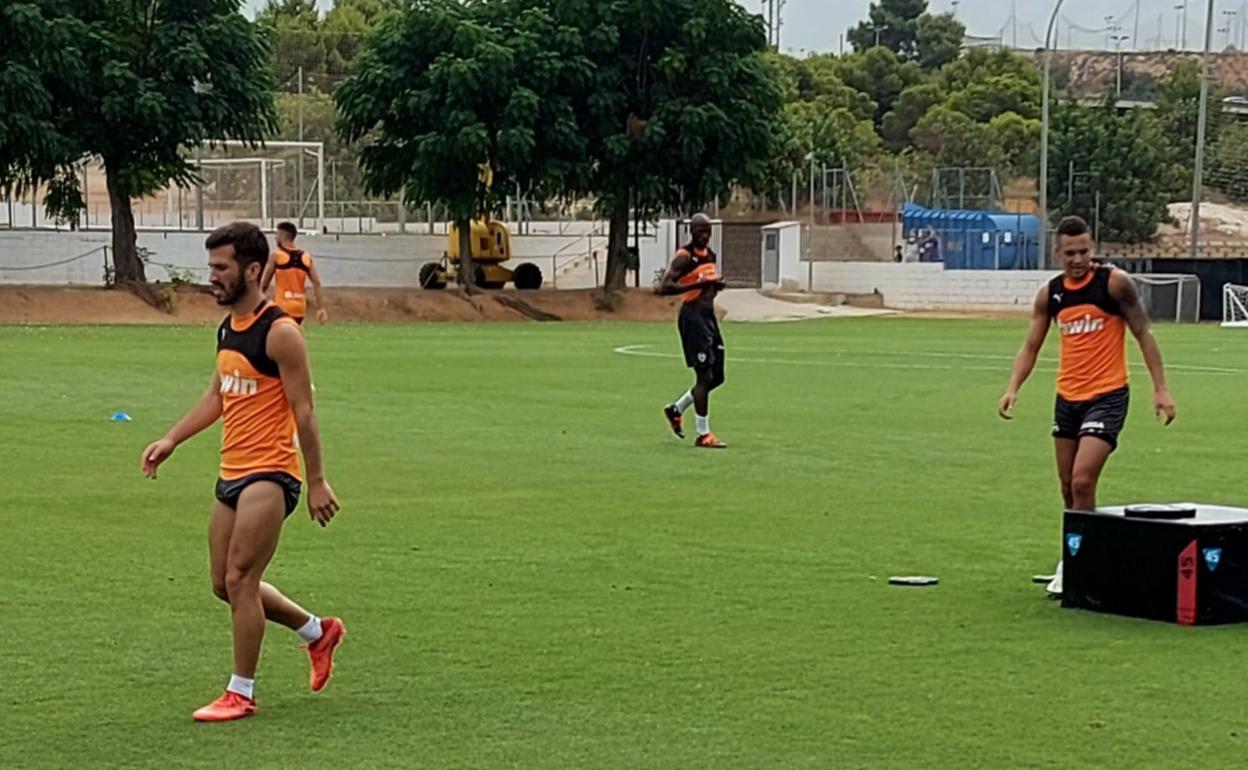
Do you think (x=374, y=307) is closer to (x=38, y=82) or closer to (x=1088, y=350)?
(x=38, y=82)

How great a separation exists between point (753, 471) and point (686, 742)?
9282 millimetres

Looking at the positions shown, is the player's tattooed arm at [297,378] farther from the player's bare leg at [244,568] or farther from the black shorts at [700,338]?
the black shorts at [700,338]

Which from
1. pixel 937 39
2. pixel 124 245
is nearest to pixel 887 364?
pixel 124 245

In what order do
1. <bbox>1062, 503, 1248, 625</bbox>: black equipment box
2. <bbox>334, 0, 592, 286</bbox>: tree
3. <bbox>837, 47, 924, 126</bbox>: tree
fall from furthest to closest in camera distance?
<bbox>837, 47, 924, 126</bbox>: tree → <bbox>334, 0, 592, 286</bbox>: tree → <bbox>1062, 503, 1248, 625</bbox>: black equipment box

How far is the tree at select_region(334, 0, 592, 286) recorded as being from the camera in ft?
171

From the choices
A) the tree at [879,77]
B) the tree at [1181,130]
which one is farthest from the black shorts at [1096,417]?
the tree at [879,77]

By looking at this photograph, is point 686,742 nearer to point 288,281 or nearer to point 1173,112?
point 288,281

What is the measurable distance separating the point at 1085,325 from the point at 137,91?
4084 centimetres

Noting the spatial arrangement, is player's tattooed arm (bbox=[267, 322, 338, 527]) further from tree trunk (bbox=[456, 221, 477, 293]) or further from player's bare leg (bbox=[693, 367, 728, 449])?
tree trunk (bbox=[456, 221, 477, 293])

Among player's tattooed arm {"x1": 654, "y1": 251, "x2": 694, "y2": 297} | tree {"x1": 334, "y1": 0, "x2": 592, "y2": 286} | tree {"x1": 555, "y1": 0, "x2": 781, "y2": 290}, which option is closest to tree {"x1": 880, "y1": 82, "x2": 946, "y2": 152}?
tree {"x1": 555, "y1": 0, "x2": 781, "y2": 290}

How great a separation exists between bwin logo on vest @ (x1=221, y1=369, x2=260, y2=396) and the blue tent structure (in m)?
54.0

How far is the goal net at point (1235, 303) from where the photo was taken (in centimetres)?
5109

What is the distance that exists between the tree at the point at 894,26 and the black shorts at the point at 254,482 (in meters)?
143

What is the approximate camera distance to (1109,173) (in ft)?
246
